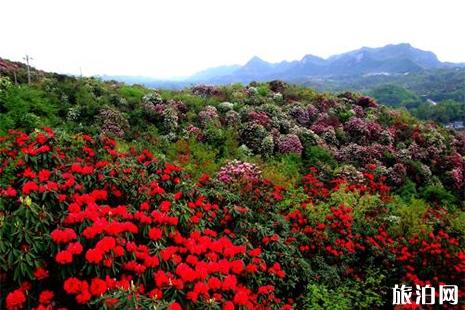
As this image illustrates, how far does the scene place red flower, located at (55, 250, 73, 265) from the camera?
376cm

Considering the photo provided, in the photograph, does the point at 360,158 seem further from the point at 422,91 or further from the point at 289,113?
the point at 422,91

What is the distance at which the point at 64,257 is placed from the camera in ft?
12.4

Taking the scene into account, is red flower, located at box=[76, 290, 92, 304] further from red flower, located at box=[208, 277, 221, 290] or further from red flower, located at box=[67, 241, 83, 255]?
red flower, located at box=[208, 277, 221, 290]

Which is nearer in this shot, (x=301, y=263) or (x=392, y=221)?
(x=301, y=263)

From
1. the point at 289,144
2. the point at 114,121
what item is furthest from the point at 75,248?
the point at 289,144

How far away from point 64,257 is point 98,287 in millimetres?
489

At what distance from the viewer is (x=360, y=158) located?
1525 centimetres

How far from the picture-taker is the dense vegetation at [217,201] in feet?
13.2

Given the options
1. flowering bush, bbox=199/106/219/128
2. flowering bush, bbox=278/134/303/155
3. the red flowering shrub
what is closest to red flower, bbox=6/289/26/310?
the red flowering shrub

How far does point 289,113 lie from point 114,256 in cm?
1467

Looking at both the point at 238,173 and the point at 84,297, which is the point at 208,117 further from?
the point at 84,297

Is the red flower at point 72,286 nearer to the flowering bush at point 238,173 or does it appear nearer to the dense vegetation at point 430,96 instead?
the flowering bush at point 238,173

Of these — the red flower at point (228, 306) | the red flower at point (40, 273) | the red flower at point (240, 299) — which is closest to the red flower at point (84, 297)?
the red flower at point (40, 273)

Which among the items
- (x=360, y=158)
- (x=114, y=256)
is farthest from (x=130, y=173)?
(x=360, y=158)
